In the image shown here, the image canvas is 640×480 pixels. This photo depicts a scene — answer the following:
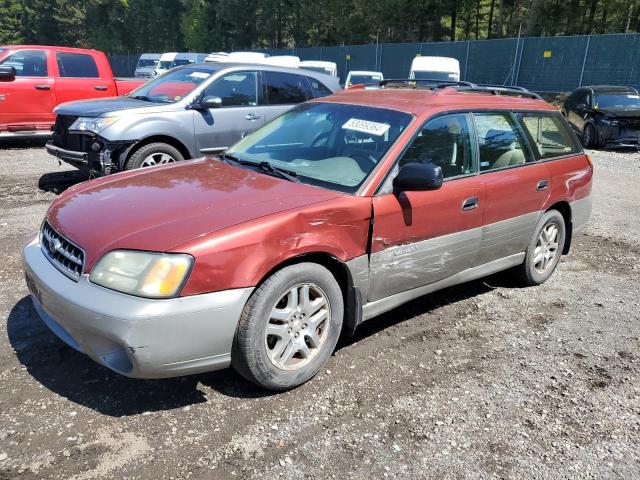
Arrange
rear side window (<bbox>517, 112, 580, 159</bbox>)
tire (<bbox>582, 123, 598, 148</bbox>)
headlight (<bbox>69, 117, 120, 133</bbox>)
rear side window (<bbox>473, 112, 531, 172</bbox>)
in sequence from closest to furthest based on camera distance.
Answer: rear side window (<bbox>473, 112, 531, 172</bbox>) → rear side window (<bbox>517, 112, 580, 159</bbox>) → headlight (<bbox>69, 117, 120, 133</bbox>) → tire (<bbox>582, 123, 598, 148</bbox>)

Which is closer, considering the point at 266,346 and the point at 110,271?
the point at 110,271

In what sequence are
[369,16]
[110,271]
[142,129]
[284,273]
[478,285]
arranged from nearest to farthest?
[110,271], [284,273], [478,285], [142,129], [369,16]

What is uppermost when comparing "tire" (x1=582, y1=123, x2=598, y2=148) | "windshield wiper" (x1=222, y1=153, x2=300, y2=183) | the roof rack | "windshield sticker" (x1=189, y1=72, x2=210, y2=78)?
the roof rack

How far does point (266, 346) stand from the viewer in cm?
288

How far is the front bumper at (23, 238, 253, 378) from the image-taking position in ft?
8.21

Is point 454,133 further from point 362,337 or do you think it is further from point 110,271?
point 110,271

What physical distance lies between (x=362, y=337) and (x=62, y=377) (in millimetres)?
1952

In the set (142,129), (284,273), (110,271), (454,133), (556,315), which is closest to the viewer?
(110,271)

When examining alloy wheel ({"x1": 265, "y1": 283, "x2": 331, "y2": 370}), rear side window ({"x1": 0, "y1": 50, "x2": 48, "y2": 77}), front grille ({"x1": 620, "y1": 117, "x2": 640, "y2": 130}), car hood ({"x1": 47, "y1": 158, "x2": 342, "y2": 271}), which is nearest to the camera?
car hood ({"x1": 47, "y1": 158, "x2": 342, "y2": 271})

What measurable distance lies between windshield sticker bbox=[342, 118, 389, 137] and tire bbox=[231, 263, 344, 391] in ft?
3.77

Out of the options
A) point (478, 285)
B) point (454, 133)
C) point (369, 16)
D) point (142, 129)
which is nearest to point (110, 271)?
point (454, 133)

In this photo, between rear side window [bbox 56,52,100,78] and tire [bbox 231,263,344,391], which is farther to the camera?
rear side window [bbox 56,52,100,78]

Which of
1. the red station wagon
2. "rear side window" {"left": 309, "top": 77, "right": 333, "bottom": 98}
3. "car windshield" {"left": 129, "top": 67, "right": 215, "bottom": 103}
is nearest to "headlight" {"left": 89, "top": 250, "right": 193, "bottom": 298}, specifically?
the red station wagon

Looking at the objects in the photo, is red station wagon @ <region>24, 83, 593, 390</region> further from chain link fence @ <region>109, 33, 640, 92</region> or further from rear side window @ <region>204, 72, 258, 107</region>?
chain link fence @ <region>109, 33, 640, 92</region>
